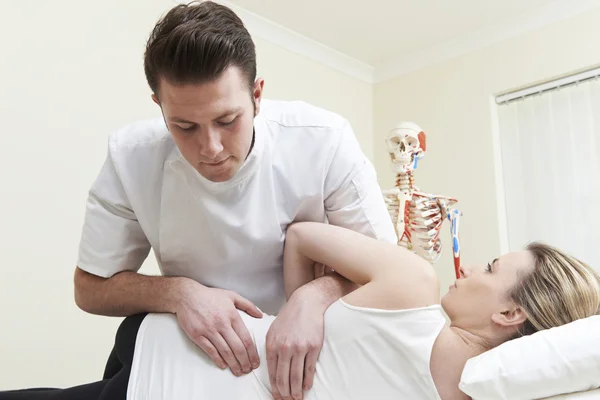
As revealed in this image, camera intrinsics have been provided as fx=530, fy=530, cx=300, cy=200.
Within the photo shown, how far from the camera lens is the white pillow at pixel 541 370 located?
3.17 ft

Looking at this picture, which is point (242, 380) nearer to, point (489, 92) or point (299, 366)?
point (299, 366)

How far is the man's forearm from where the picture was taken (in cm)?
120

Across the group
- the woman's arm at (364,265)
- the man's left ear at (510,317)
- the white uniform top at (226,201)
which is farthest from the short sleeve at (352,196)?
the man's left ear at (510,317)

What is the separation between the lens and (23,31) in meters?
2.33

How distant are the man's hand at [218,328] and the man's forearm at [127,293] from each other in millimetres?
46

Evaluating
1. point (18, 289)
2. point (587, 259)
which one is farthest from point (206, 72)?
point (587, 259)

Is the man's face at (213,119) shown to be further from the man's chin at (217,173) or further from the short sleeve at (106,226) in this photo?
the short sleeve at (106,226)

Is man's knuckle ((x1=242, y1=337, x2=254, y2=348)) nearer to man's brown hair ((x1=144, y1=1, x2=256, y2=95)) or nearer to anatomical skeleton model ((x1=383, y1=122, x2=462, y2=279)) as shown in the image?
man's brown hair ((x1=144, y1=1, x2=256, y2=95))

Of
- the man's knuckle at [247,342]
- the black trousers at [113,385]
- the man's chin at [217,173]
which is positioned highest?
the man's chin at [217,173]

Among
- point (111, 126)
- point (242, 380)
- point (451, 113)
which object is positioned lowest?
point (242, 380)

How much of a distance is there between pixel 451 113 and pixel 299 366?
9.51ft

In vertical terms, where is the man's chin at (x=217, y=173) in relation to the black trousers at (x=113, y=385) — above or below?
above

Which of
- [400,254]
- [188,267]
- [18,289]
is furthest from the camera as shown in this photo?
[18,289]

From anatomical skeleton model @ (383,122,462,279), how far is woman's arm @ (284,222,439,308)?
1.29 m
